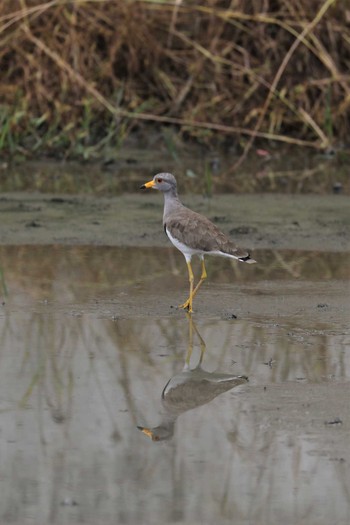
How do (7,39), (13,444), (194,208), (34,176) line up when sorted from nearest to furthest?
(13,444), (194,208), (34,176), (7,39)

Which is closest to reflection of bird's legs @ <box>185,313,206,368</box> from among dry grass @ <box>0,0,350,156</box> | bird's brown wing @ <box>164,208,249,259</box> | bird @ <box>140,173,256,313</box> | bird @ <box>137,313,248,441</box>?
bird @ <box>137,313,248,441</box>

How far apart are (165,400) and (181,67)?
28.1 ft

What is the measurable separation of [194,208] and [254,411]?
511 centimetres

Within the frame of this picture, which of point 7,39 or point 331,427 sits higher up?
point 331,427

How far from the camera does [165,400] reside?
17.2 ft

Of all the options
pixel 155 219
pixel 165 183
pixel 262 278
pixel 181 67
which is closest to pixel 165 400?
pixel 262 278

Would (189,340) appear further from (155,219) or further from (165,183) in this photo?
(155,219)

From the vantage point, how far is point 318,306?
6.97 metres

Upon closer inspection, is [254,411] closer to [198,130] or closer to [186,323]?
[186,323]

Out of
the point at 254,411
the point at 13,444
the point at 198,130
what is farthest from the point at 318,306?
the point at 198,130

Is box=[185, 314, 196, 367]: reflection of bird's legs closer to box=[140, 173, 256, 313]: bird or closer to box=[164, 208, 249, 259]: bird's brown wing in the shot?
box=[140, 173, 256, 313]: bird

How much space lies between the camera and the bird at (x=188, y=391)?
4.87m

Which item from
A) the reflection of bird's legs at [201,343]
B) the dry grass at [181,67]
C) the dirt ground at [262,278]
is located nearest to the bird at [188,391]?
the reflection of bird's legs at [201,343]

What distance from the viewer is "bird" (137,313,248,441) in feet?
16.0
